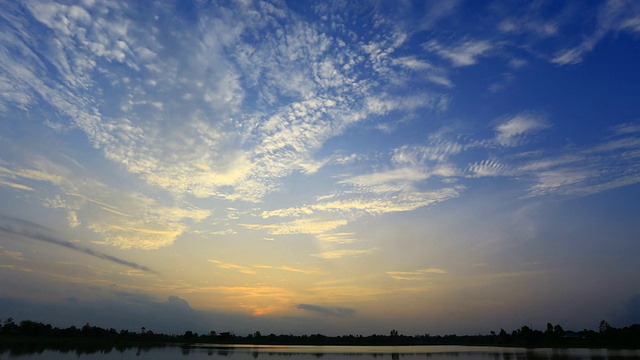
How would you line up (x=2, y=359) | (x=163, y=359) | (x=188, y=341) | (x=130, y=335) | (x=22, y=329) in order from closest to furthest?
(x=2, y=359) < (x=163, y=359) < (x=22, y=329) < (x=130, y=335) < (x=188, y=341)

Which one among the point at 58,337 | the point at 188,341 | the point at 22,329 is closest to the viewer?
the point at 22,329

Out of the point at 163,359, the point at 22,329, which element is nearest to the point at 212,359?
the point at 163,359

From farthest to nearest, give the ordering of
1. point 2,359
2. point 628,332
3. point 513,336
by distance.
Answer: point 513,336
point 628,332
point 2,359

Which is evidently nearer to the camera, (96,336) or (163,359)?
(163,359)

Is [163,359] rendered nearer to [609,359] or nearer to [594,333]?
[609,359]

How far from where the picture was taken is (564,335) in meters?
144

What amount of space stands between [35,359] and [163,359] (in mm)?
17198

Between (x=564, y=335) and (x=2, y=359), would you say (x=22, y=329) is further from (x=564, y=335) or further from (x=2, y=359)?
(x=564, y=335)

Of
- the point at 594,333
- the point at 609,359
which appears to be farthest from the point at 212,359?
the point at 594,333

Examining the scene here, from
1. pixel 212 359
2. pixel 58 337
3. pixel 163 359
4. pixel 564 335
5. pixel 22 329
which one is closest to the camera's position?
pixel 163 359

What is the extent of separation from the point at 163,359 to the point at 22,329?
10568 cm

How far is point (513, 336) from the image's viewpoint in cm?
15925

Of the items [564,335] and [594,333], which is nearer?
[594,333]

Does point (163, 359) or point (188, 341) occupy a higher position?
point (163, 359)
